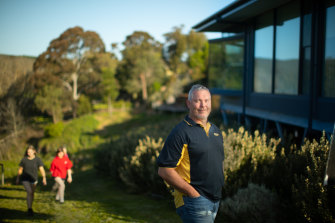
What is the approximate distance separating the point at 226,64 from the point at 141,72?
3654cm

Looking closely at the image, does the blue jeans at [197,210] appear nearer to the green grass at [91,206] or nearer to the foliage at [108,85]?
the green grass at [91,206]

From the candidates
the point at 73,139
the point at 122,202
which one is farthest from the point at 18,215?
the point at 73,139

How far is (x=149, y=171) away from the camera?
7.75 m

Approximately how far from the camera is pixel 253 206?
15.2 ft

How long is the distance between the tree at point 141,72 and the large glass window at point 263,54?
122 ft

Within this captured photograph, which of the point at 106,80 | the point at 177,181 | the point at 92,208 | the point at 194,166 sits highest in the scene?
the point at 106,80

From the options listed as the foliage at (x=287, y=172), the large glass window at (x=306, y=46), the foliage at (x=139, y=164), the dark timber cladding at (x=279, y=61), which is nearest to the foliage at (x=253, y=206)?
the foliage at (x=287, y=172)

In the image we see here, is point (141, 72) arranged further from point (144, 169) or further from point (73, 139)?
point (144, 169)

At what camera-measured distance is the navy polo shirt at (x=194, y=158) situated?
262 centimetres

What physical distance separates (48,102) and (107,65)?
13.6 meters

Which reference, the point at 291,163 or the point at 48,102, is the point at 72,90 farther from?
the point at 291,163

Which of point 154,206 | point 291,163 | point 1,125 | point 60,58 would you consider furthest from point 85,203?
point 60,58

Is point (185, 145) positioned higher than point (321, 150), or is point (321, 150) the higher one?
point (185, 145)

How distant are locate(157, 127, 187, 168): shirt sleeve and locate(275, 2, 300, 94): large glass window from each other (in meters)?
6.82
